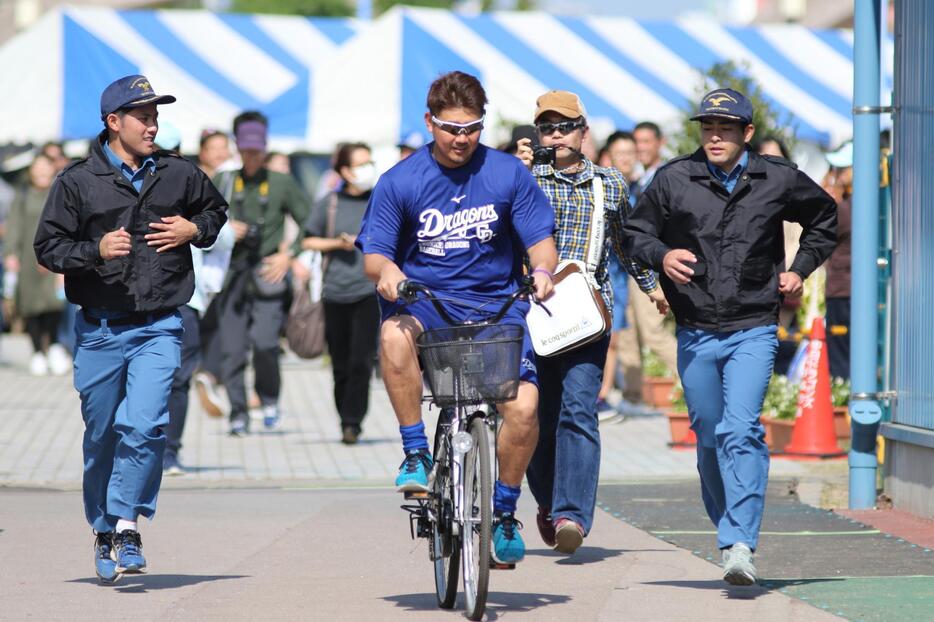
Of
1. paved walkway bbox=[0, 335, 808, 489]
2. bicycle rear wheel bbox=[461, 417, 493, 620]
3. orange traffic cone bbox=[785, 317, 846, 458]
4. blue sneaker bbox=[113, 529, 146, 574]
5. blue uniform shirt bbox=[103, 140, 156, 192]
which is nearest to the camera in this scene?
bicycle rear wheel bbox=[461, 417, 493, 620]

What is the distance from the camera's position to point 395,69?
22.9 metres

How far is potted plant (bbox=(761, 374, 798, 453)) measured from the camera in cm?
1279

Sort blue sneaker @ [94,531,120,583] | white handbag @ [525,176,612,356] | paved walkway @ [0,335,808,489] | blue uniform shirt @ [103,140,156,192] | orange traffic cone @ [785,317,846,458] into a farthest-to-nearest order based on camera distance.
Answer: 1. orange traffic cone @ [785,317,846,458]
2. paved walkway @ [0,335,808,489]
3. white handbag @ [525,176,612,356]
4. blue uniform shirt @ [103,140,156,192]
5. blue sneaker @ [94,531,120,583]

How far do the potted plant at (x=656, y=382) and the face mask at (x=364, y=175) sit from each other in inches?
137

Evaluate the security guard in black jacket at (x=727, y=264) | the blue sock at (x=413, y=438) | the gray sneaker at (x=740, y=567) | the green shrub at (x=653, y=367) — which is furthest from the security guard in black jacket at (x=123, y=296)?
the green shrub at (x=653, y=367)

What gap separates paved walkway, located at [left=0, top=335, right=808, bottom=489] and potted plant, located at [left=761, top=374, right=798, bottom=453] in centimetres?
58

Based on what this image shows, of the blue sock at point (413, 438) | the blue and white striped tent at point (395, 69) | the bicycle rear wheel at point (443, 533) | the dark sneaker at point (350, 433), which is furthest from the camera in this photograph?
the blue and white striped tent at point (395, 69)

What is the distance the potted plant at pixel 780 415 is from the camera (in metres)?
12.8

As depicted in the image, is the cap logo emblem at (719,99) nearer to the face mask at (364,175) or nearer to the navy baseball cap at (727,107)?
the navy baseball cap at (727,107)

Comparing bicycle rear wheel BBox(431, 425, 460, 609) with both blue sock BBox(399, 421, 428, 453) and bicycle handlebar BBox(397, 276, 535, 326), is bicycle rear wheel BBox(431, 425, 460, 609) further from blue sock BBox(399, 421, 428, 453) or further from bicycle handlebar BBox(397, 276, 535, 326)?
bicycle handlebar BBox(397, 276, 535, 326)

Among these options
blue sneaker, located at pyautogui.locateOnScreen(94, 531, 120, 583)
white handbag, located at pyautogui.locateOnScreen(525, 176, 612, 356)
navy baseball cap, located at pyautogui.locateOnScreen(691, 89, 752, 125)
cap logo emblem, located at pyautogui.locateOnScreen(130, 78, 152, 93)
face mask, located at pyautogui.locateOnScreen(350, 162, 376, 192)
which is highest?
face mask, located at pyautogui.locateOnScreen(350, 162, 376, 192)

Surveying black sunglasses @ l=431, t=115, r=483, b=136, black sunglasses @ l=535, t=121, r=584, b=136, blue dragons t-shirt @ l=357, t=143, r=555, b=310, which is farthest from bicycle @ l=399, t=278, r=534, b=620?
black sunglasses @ l=535, t=121, r=584, b=136

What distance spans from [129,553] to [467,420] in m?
1.60

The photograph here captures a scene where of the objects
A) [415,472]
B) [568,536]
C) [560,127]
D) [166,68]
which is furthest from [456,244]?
[166,68]
